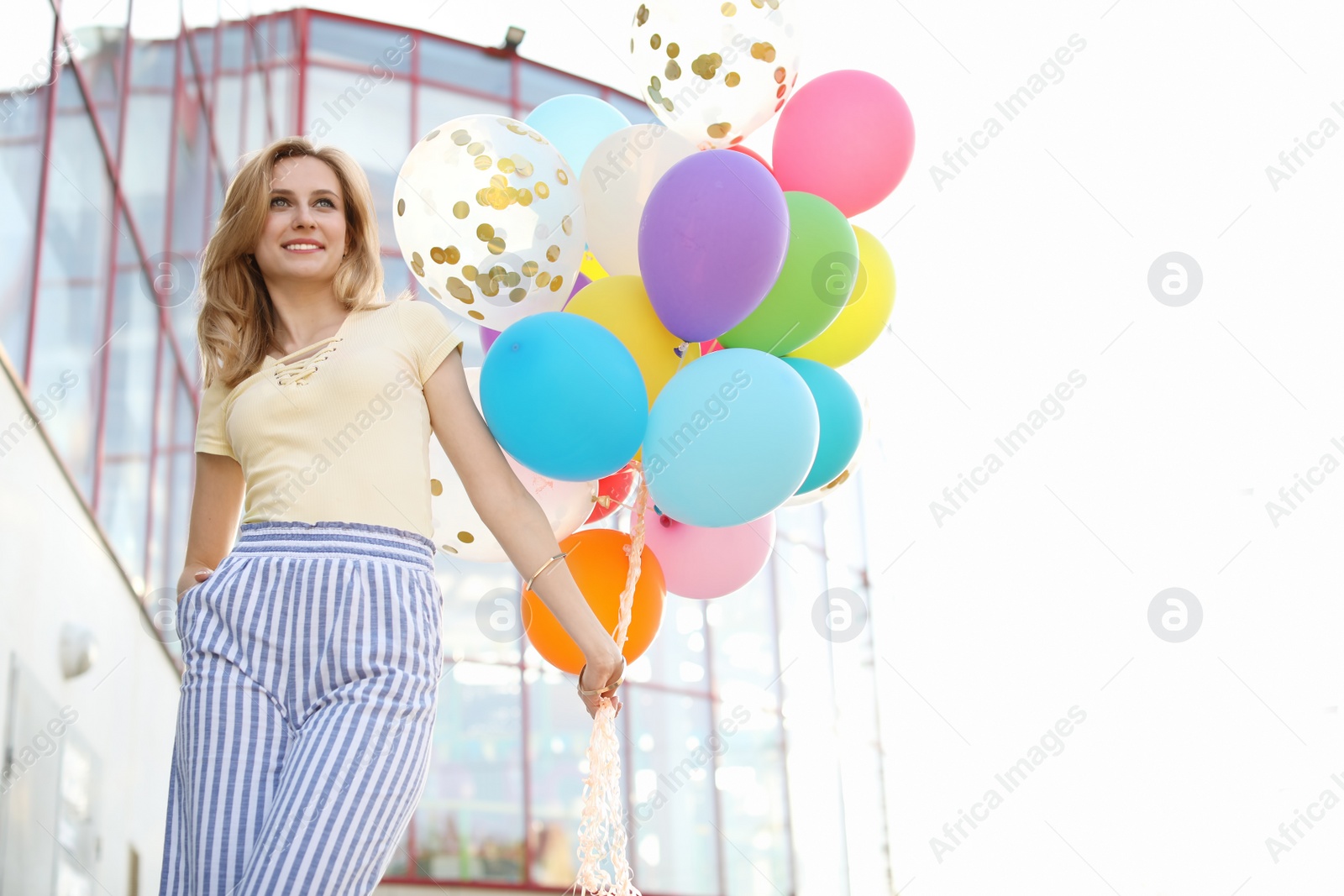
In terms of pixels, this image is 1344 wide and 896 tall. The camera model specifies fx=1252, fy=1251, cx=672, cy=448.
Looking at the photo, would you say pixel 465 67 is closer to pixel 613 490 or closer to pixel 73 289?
pixel 73 289

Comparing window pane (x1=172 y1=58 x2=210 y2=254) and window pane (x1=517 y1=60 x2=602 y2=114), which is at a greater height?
window pane (x1=517 y1=60 x2=602 y2=114)

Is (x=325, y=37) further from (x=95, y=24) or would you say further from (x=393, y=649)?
(x=393, y=649)

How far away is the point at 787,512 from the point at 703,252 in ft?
36.2

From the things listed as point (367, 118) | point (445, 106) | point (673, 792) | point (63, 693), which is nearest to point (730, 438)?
point (63, 693)

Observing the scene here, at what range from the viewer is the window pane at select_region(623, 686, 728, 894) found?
1033 centimetres

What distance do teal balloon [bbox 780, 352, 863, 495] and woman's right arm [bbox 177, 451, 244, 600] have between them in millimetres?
1080

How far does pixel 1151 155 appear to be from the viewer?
27.0ft

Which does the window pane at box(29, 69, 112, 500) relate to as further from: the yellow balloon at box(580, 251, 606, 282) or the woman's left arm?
the woman's left arm

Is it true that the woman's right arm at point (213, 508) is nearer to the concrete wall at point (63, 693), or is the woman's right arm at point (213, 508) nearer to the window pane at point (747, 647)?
the concrete wall at point (63, 693)

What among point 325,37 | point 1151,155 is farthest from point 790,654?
point 325,37

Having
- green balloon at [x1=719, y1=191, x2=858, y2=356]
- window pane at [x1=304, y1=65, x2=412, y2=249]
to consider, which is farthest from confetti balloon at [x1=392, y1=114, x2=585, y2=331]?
window pane at [x1=304, y1=65, x2=412, y2=249]

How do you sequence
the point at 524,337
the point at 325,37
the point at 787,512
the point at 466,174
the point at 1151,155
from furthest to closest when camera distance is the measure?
1. the point at 787,512
2. the point at 325,37
3. the point at 1151,155
4. the point at 466,174
5. the point at 524,337

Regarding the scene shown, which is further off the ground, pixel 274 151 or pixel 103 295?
pixel 274 151

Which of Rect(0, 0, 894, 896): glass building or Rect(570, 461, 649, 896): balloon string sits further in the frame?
Rect(0, 0, 894, 896): glass building
